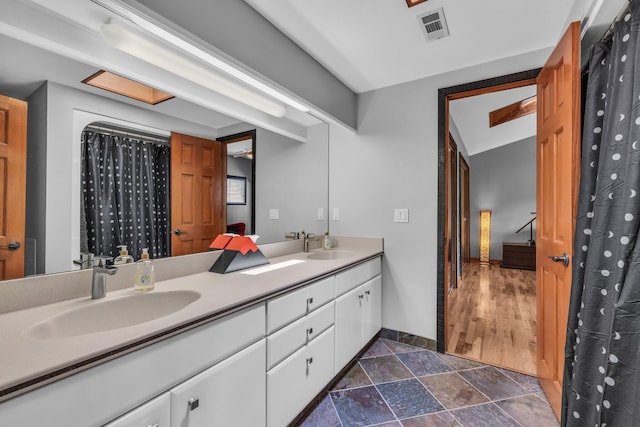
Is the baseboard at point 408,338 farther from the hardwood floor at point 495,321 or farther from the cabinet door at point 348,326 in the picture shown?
the cabinet door at point 348,326


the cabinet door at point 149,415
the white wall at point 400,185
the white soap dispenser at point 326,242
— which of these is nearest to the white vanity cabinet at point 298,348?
the cabinet door at point 149,415

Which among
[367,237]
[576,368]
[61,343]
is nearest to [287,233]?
[367,237]

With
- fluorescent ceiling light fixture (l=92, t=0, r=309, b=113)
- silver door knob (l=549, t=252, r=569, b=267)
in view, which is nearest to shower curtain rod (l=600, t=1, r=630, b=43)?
silver door knob (l=549, t=252, r=569, b=267)

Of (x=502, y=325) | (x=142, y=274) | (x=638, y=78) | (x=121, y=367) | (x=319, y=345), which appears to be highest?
(x=638, y=78)

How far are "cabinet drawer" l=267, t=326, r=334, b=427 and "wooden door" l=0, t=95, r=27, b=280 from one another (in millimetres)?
1093

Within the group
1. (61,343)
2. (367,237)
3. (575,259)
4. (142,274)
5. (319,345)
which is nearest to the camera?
(61,343)

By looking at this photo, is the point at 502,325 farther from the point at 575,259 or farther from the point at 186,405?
the point at 186,405

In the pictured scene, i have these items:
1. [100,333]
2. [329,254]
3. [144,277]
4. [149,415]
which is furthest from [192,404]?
[329,254]

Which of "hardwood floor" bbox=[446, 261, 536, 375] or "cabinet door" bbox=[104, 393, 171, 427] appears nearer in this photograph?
"cabinet door" bbox=[104, 393, 171, 427]

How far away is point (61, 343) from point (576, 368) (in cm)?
200

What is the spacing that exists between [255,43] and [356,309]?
1893mm

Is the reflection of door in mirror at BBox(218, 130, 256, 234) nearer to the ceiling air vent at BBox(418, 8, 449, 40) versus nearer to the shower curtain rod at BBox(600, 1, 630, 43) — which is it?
the ceiling air vent at BBox(418, 8, 449, 40)

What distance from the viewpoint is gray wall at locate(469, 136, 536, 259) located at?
655 cm

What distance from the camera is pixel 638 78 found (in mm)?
1101
